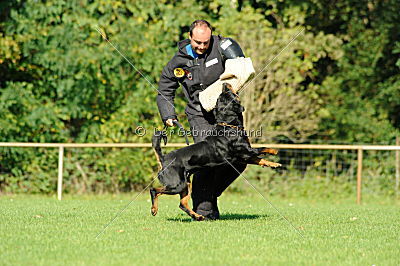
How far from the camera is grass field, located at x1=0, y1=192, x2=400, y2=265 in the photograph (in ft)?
14.7

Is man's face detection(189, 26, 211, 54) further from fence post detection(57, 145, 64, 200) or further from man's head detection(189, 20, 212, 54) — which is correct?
fence post detection(57, 145, 64, 200)

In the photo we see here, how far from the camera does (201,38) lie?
20.2 feet

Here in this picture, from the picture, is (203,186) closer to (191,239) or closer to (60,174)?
(191,239)

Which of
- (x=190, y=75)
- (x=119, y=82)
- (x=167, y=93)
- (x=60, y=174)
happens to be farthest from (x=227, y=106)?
(x=119, y=82)

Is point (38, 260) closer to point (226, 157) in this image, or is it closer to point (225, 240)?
point (225, 240)

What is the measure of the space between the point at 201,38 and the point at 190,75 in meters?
0.47

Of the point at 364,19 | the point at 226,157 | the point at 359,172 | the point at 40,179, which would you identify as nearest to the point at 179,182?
the point at 226,157

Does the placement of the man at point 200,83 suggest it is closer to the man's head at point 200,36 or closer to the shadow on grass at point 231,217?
the man's head at point 200,36

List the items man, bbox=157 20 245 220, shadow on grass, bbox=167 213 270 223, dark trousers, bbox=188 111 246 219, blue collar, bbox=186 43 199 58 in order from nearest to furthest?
1. man, bbox=157 20 245 220
2. blue collar, bbox=186 43 199 58
3. dark trousers, bbox=188 111 246 219
4. shadow on grass, bbox=167 213 270 223

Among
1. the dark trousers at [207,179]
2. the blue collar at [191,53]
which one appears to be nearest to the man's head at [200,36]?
the blue collar at [191,53]

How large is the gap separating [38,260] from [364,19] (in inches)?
485

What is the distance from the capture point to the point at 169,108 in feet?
21.6

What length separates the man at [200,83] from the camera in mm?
6281

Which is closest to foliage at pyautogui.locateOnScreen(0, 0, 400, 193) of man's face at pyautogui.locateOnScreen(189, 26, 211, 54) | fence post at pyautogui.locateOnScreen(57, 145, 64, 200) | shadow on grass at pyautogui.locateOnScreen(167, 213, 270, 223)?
fence post at pyautogui.locateOnScreen(57, 145, 64, 200)
